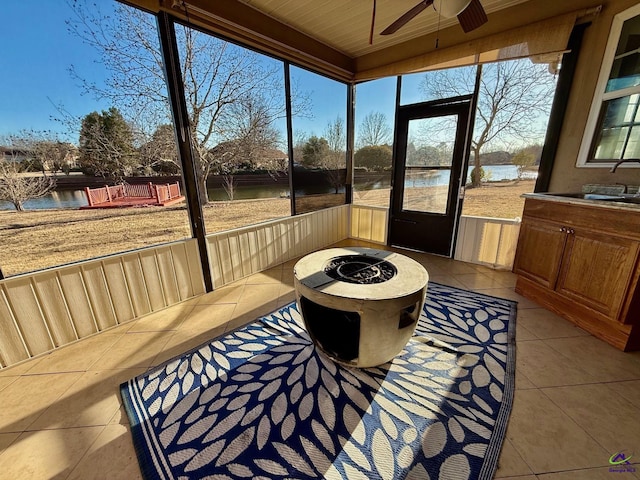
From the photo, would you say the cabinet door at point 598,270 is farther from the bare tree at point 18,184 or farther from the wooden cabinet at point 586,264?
the bare tree at point 18,184

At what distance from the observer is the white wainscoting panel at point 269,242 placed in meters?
2.78

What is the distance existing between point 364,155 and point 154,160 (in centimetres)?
297

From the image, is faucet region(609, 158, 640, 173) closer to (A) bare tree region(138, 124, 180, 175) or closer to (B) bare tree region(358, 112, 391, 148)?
(B) bare tree region(358, 112, 391, 148)

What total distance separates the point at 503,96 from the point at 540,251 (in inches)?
78.8

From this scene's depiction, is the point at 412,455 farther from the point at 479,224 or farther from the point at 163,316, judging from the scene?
the point at 479,224

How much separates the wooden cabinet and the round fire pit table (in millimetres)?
1418

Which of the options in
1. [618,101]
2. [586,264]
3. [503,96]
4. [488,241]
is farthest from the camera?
[488,241]

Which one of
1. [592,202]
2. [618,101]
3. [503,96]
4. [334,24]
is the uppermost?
[334,24]

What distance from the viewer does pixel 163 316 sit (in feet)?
7.60

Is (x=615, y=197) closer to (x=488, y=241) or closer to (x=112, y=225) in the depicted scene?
(x=488, y=241)

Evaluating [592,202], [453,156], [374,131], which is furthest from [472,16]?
[374,131]

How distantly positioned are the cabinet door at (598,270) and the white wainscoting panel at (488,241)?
99cm

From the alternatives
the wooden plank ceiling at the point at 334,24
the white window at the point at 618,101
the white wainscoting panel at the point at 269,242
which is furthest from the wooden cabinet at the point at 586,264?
the white wainscoting panel at the point at 269,242

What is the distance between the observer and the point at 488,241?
320cm
